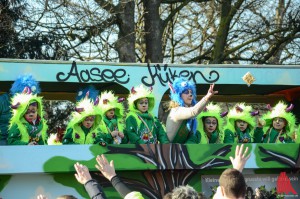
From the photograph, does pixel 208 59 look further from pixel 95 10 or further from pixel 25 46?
pixel 25 46

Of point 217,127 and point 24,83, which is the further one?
point 217,127

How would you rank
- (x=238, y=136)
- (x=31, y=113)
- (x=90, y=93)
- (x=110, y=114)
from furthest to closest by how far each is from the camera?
(x=238, y=136)
(x=90, y=93)
(x=110, y=114)
(x=31, y=113)

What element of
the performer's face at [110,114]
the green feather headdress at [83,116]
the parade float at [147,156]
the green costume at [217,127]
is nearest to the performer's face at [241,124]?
the green costume at [217,127]

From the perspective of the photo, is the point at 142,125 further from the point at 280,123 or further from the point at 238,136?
the point at 280,123

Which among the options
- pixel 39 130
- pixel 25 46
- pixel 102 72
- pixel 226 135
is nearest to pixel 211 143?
pixel 226 135

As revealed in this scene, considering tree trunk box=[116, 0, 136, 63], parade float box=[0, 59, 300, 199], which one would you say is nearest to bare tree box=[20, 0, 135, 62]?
tree trunk box=[116, 0, 136, 63]

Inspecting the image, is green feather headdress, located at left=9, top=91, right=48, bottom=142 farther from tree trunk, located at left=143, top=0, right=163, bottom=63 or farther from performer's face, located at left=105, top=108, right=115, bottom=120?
tree trunk, located at left=143, top=0, right=163, bottom=63

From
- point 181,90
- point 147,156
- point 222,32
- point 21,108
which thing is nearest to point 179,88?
point 181,90

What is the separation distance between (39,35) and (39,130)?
6334 millimetres

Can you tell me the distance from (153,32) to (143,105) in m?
7.12

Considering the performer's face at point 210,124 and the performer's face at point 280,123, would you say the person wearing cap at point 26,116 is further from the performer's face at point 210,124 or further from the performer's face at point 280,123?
the performer's face at point 280,123

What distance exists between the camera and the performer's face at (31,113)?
24.9 feet

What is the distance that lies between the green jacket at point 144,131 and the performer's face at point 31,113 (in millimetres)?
1087

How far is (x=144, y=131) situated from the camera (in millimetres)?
8109
